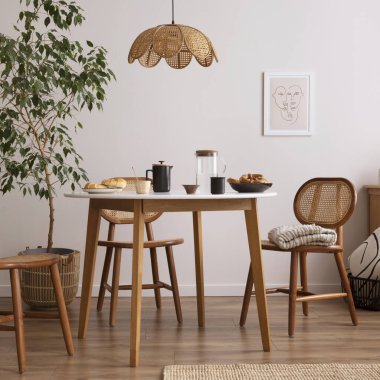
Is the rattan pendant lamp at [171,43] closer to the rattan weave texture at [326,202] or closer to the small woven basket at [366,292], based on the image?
the rattan weave texture at [326,202]

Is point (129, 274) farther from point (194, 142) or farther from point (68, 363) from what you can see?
point (68, 363)

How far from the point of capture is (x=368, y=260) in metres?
4.35

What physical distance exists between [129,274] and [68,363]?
1.79 meters

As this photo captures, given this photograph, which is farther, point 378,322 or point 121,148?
point 121,148

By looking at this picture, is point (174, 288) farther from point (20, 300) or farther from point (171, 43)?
point (171, 43)

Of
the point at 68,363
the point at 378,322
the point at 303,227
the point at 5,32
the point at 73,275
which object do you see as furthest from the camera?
the point at 5,32

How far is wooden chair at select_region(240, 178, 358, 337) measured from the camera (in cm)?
371

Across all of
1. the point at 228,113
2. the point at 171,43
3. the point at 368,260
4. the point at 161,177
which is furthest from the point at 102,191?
the point at 368,260

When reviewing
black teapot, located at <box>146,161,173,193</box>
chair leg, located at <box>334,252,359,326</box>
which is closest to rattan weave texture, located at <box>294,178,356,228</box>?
chair leg, located at <box>334,252,359,326</box>

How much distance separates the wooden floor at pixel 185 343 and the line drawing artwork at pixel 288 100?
1345 millimetres

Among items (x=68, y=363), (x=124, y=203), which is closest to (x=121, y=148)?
(x=124, y=203)

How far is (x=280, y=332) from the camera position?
12.1ft

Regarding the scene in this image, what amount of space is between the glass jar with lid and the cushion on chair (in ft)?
4.71

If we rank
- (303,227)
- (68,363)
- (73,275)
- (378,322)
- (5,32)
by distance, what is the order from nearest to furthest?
(68,363) < (303,227) < (378,322) < (73,275) < (5,32)
